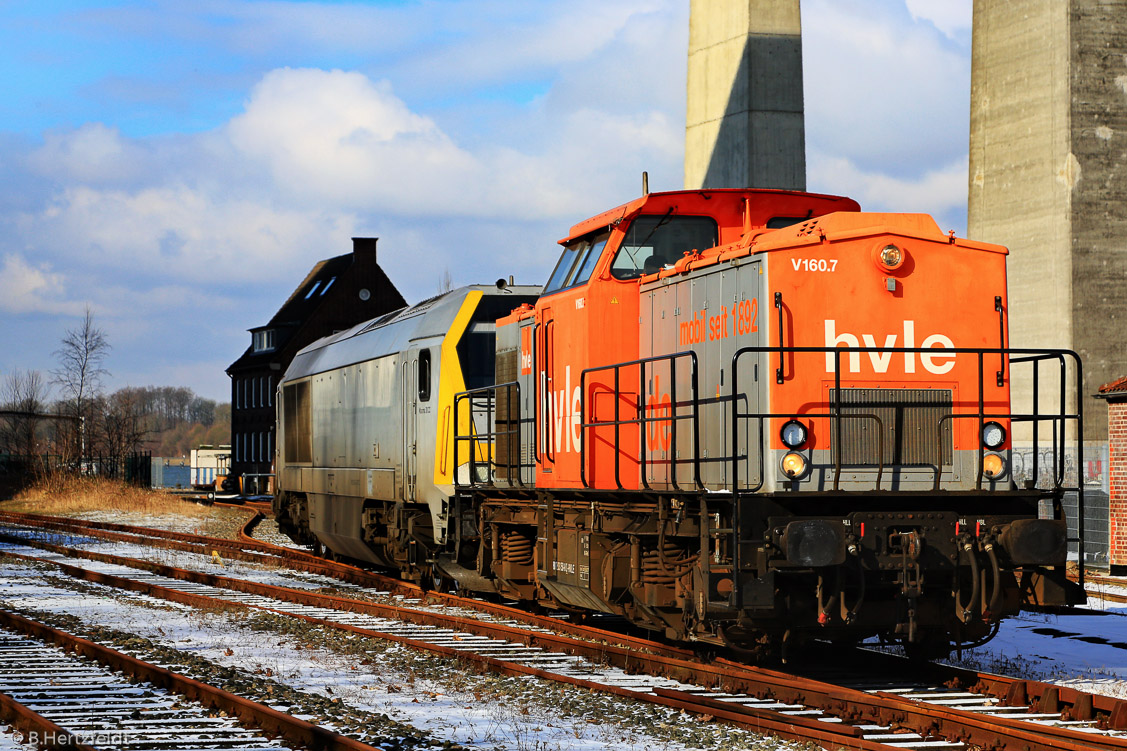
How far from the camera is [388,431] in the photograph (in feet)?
54.9

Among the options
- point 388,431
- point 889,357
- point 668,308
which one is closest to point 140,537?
point 388,431

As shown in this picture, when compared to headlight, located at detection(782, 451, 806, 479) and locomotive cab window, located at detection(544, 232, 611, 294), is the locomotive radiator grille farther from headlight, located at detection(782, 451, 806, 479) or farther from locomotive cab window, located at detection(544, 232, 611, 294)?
locomotive cab window, located at detection(544, 232, 611, 294)

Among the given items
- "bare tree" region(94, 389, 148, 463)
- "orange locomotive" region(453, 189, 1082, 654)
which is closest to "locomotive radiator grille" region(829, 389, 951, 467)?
"orange locomotive" region(453, 189, 1082, 654)

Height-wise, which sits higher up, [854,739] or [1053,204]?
[1053,204]

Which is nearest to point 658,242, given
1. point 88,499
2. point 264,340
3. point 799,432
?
point 799,432

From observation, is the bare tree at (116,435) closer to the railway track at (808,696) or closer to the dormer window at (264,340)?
the dormer window at (264,340)

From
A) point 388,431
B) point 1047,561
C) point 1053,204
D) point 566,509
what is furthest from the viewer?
point 1053,204

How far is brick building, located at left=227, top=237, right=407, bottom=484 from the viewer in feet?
201

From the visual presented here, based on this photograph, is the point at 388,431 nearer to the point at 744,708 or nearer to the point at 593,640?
the point at 593,640

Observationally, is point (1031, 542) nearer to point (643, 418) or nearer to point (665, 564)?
point (665, 564)

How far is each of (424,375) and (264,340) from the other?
5068 centimetres

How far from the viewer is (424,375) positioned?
15461 mm

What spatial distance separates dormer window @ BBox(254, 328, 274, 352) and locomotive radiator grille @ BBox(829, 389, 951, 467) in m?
56.8

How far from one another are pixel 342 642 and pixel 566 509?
8.00 feet
